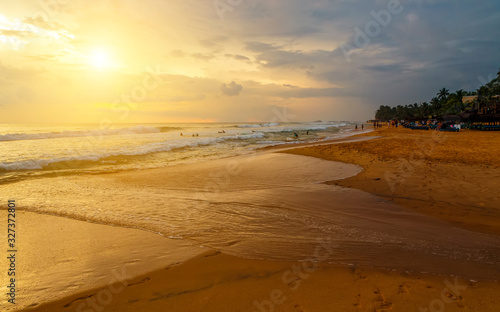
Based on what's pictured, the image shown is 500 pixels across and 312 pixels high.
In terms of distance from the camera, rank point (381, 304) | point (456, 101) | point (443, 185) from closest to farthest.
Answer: point (381, 304) < point (443, 185) < point (456, 101)

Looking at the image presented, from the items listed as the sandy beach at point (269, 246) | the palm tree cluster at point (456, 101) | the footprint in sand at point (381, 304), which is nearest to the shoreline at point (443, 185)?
the sandy beach at point (269, 246)

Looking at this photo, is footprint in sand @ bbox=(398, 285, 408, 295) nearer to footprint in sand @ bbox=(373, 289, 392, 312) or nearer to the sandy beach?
the sandy beach

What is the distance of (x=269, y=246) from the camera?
5.50 meters

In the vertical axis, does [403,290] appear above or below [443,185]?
below

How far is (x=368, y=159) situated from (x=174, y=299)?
16.4 m

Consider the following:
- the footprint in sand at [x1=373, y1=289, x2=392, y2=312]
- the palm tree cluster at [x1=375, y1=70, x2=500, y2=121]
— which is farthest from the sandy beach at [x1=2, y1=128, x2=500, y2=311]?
the palm tree cluster at [x1=375, y1=70, x2=500, y2=121]

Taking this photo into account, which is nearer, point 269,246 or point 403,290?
point 403,290

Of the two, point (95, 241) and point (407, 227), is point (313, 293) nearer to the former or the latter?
point (407, 227)

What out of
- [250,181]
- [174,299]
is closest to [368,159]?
[250,181]

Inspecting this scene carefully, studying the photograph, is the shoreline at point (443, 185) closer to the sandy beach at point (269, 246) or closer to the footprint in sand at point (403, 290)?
the sandy beach at point (269, 246)

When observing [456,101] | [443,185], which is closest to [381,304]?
[443,185]

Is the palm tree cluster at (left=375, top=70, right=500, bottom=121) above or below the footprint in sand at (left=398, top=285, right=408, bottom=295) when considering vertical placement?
above

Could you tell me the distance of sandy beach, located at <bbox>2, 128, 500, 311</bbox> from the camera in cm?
378

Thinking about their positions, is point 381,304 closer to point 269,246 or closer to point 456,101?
point 269,246
